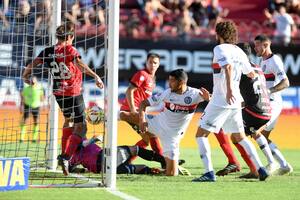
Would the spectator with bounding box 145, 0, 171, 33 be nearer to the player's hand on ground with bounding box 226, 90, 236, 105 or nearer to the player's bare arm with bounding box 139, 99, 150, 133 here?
the player's bare arm with bounding box 139, 99, 150, 133

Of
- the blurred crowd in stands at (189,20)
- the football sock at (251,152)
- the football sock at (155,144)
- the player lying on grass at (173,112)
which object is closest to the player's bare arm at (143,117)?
the player lying on grass at (173,112)

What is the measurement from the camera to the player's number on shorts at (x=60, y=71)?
11.4m

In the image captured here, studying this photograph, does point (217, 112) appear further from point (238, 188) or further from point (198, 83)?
point (198, 83)

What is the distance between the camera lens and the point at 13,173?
898 cm

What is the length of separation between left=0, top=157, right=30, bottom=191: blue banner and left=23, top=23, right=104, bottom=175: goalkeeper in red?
6.59 ft

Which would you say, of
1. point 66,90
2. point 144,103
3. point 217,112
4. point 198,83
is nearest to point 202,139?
point 217,112

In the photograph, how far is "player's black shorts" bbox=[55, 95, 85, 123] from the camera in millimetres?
11617

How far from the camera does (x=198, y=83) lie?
2744 centimetres

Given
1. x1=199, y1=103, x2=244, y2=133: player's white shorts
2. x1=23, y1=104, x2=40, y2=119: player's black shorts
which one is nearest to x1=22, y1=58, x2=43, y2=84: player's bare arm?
x1=199, y1=103, x2=244, y2=133: player's white shorts

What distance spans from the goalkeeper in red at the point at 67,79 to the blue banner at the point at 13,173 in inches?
79.0

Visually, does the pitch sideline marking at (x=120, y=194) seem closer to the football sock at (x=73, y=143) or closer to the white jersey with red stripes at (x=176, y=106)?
the football sock at (x=73, y=143)

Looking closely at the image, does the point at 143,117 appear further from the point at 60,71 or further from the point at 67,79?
the point at 60,71

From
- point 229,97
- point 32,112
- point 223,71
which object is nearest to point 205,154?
point 229,97

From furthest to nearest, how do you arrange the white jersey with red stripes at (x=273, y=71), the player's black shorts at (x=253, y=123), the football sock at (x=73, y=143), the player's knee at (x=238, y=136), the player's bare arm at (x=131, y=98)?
the player's bare arm at (x=131, y=98)
the white jersey with red stripes at (x=273, y=71)
the player's black shorts at (x=253, y=123)
the football sock at (x=73, y=143)
the player's knee at (x=238, y=136)
